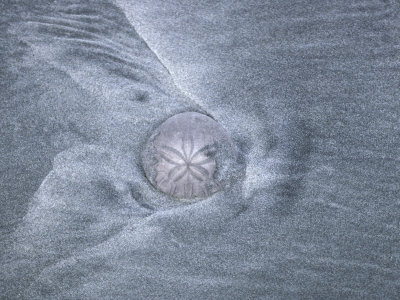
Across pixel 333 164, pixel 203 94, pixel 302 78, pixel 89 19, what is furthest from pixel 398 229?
pixel 89 19

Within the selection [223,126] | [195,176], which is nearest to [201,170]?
[195,176]

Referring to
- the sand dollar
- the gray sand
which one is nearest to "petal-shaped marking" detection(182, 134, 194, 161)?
the sand dollar

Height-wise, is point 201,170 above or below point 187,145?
below

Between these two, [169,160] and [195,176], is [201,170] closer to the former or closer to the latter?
[195,176]

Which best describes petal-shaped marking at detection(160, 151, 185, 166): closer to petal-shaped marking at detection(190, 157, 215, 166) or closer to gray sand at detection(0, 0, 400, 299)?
petal-shaped marking at detection(190, 157, 215, 166)

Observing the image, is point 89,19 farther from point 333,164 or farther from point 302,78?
point 333,164

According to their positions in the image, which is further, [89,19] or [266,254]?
[89,19]
